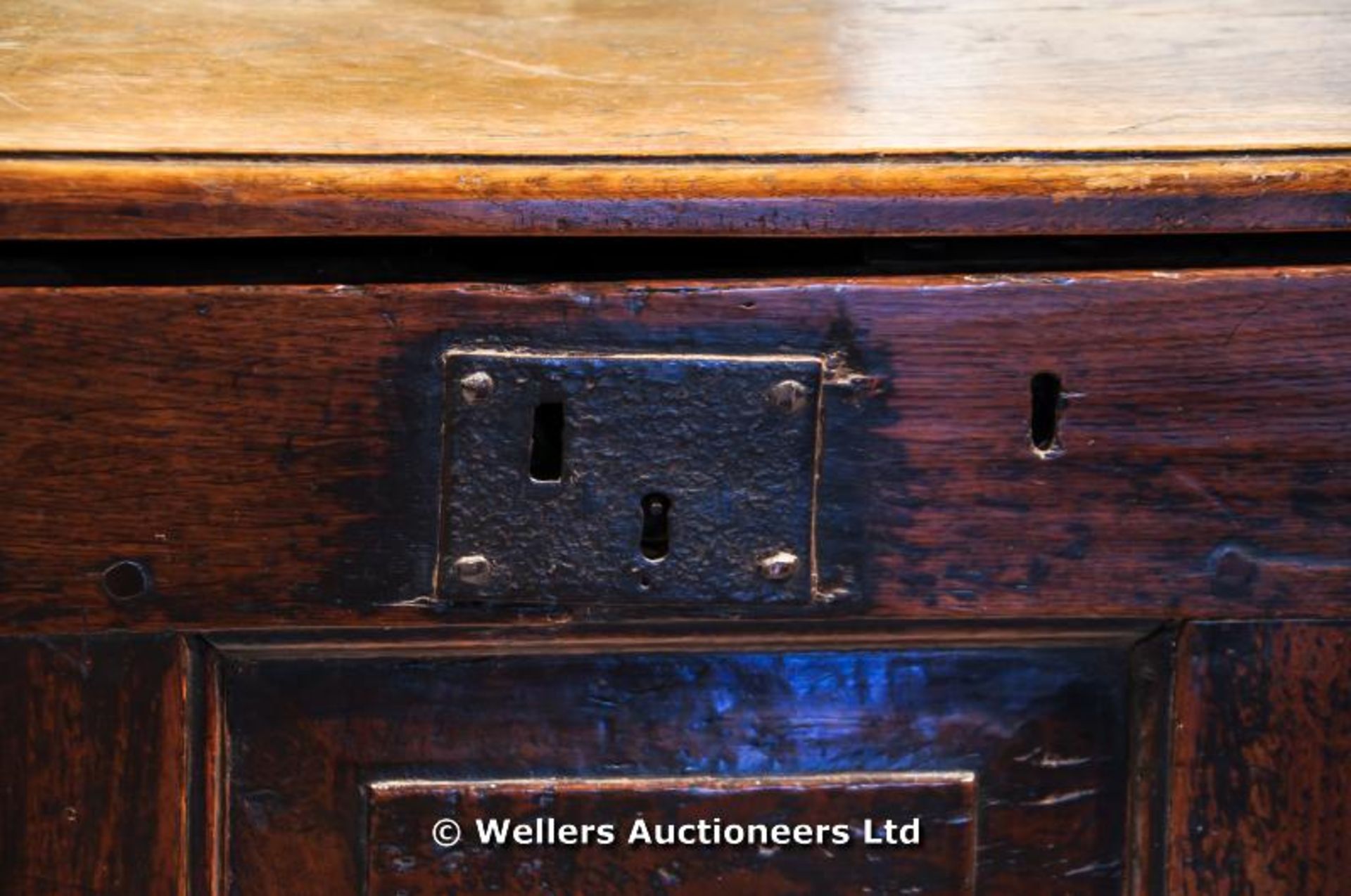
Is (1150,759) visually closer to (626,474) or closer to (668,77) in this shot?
(626,474)

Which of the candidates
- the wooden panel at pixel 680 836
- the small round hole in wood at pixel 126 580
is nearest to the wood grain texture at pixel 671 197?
the small round hole in wood at pixel 126 580

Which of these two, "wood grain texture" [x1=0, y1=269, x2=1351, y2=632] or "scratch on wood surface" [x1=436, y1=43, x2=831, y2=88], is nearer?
"wood grain texture" [x1=0, y1=269, x2=1351, y2=632]

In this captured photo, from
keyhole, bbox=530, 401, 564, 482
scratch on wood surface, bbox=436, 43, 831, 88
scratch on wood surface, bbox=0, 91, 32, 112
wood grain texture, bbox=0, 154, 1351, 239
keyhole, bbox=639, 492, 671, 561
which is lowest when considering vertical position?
keyhole, bbox=639, 492, 671, 561

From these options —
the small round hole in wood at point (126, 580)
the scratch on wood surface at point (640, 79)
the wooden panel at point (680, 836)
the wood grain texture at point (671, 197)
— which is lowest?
the wooden panel at point (680, 836)

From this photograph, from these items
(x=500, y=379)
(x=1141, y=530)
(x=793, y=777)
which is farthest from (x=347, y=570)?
(x=1141, y=530)

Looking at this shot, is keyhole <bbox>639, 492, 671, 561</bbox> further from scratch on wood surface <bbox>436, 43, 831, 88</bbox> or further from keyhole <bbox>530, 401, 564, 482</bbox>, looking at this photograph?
scratch on wood surface <bbox>436, 43, 831, 88</bbox>

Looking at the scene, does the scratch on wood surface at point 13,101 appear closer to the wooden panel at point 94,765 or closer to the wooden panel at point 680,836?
the wooden panel at point 94,765

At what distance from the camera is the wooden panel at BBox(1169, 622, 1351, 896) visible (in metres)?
0.67

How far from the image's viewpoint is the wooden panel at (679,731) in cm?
69

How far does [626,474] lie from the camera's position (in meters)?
0.64

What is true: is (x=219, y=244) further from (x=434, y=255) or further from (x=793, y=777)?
(x=793, y=777)

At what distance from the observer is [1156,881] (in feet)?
2.29

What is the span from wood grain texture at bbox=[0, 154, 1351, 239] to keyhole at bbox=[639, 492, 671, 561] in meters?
0.11

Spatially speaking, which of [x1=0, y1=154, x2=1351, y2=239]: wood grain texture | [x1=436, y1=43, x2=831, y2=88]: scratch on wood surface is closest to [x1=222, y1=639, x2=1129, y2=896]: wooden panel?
[x1=0, y1=154, x2=1351, y2=239]: wood grain texture
